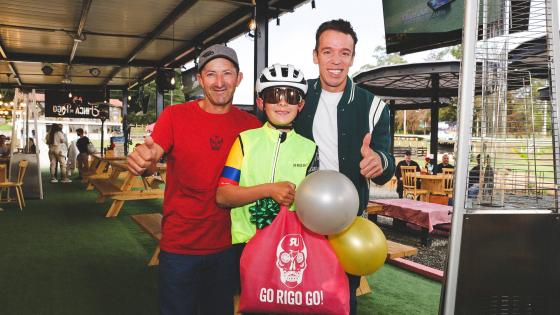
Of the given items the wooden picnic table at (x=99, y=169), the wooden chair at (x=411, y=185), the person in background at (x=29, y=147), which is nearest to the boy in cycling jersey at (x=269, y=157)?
the wooden chair at (x=411, y=185)

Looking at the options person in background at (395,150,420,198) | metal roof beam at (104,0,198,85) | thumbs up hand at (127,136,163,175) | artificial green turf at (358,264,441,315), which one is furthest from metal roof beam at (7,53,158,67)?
thumbs up hand at (127,136,163,175)

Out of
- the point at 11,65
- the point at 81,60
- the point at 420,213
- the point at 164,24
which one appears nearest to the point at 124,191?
the point at 164,24

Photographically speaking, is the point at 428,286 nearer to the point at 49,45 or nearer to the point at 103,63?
the point at 49,45

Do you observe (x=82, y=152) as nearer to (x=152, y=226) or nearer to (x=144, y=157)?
(x=152, y=226)

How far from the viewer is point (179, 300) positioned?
208 cm

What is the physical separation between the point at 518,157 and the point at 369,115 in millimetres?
880

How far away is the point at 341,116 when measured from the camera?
6.53ft

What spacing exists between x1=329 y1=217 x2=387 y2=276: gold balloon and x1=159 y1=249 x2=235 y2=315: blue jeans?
0.66 m

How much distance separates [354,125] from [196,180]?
0.84m

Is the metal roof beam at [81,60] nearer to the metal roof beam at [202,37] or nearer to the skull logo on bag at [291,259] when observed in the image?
the metal roof beam at [202,37]

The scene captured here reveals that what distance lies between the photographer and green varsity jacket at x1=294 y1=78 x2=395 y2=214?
78.1 inches

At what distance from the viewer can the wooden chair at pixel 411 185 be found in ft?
31.1

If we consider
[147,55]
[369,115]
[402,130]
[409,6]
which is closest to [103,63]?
[147,55]

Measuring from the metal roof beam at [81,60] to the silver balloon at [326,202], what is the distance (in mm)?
13980
